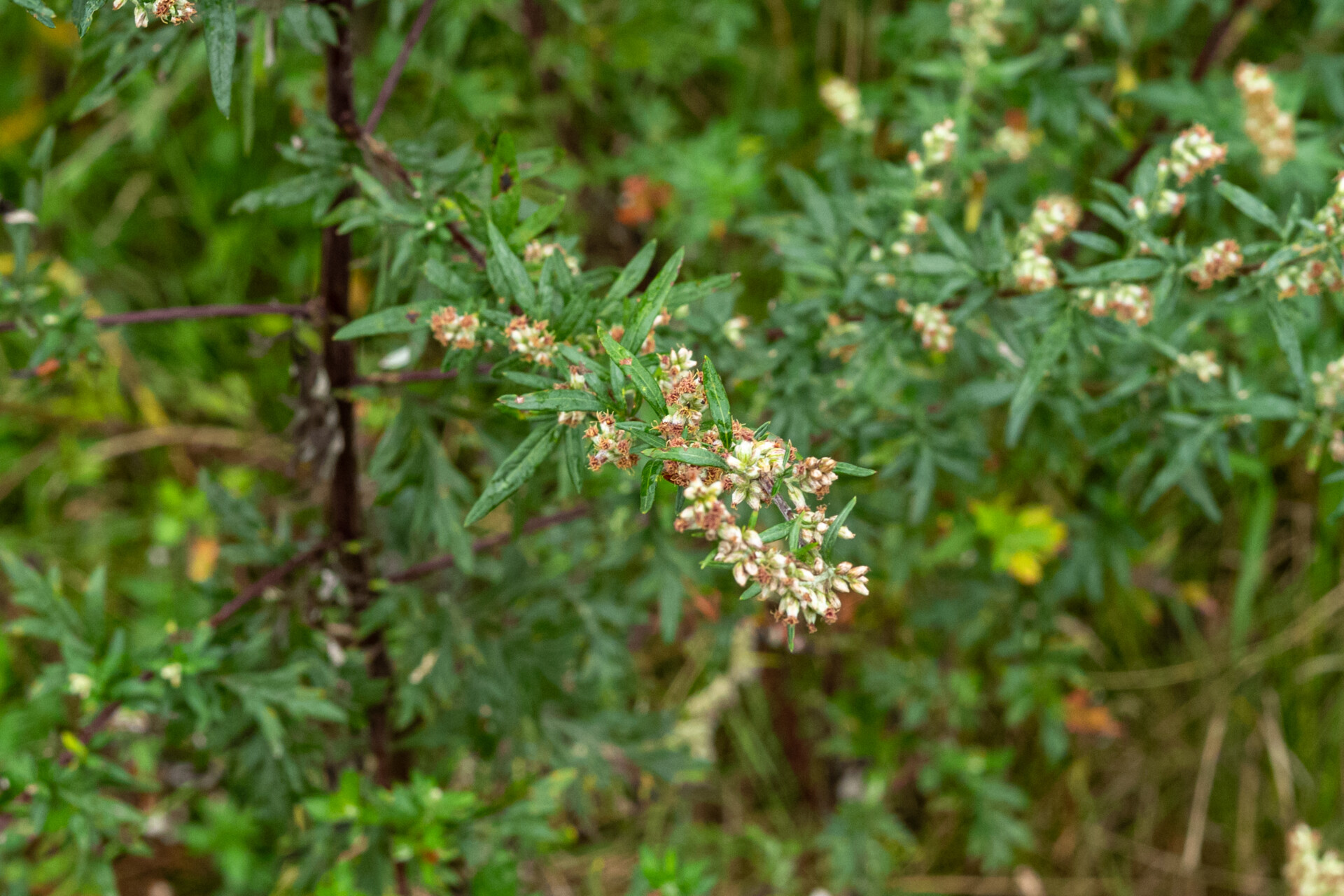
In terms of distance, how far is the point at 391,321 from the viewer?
1458mm

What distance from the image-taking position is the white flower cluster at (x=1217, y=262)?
152 centimetres

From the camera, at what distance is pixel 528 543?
8.32ft

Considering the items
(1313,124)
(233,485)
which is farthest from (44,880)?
(1313,124)

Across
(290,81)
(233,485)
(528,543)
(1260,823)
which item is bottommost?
(1260,823)

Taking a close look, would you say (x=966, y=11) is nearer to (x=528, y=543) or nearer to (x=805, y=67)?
(x=805, y=67)

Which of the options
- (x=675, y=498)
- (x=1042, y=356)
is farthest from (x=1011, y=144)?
(x=675, y=498)

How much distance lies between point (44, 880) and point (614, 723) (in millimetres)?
2132

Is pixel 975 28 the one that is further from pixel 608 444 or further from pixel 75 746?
pixel 75 746

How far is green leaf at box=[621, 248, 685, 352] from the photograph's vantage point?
1.27m

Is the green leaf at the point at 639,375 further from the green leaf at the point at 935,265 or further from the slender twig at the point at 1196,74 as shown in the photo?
the slender twig at the point at 1196,74

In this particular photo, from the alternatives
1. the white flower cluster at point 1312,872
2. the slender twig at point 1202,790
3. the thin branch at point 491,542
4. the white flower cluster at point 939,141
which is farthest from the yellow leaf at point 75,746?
the slender twig at point 1202,790

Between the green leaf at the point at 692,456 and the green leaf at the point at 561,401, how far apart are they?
0.51 ft

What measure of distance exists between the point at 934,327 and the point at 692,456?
0.86 metres

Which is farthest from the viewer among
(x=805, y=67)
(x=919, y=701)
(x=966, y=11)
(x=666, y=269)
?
(x=805, y=67)
